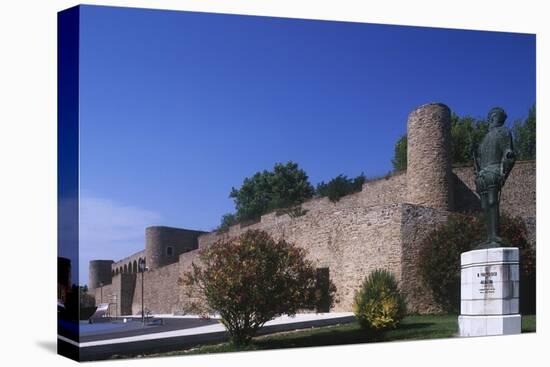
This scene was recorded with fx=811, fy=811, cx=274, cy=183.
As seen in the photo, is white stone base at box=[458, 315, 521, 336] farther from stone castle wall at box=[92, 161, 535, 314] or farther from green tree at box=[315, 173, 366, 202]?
green tree at box=[315, 173, 366, 202]

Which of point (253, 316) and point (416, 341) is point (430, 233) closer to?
point (416, 341)

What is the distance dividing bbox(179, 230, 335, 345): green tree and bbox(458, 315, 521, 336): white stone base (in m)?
3.34

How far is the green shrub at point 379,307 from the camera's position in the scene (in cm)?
1714

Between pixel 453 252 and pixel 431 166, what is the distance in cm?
554

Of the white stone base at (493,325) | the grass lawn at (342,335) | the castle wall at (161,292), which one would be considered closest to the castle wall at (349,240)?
the grass lawn at (342,335)

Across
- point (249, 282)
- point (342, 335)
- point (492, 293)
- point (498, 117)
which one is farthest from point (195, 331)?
point (498, 117)

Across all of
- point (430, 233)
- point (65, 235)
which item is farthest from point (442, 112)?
point (65, 235)

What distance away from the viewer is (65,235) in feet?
45.1

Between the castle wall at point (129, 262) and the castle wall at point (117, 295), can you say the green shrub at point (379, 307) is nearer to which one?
the castle wall at point (129, 262)

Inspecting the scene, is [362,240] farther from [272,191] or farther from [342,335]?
[272,191]

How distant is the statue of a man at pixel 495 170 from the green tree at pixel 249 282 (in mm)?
3959

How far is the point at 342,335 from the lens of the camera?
661 inches

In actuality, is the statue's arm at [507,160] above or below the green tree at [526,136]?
below

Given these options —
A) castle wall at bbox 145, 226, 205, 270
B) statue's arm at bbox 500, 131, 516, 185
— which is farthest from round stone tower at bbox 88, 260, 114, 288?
statue's arm at bbox 500, 131, 516, 185
